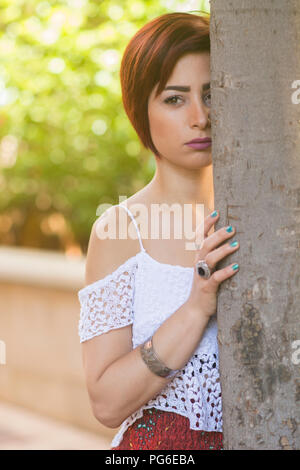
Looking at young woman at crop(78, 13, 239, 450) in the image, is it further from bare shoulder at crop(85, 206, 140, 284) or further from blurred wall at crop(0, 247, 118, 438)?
blurred wall at crop(0, 247, 118, 438)

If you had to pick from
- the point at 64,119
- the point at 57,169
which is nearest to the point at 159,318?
the point at 64,119

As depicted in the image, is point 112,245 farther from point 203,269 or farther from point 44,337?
point 44,337

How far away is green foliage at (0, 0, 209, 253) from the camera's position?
6.09 m

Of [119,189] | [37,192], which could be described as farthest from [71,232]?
[119,189]

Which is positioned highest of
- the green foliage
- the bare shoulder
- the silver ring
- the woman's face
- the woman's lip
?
the green foliage

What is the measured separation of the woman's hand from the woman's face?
0.94 ft

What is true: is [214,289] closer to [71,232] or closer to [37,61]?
[37,61]

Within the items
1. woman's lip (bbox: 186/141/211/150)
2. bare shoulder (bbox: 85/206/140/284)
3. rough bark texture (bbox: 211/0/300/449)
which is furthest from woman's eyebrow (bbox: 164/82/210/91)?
bare shoulder (bbox: 85/206/140/284)

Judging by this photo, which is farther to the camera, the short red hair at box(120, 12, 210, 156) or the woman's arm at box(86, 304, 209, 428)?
the short red hair at box(120, 12, 210, 156)

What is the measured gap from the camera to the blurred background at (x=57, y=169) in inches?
221

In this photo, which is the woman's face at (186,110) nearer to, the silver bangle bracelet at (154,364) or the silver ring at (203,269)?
the silver ring at (203,269)

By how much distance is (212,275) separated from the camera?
6.13 ft
